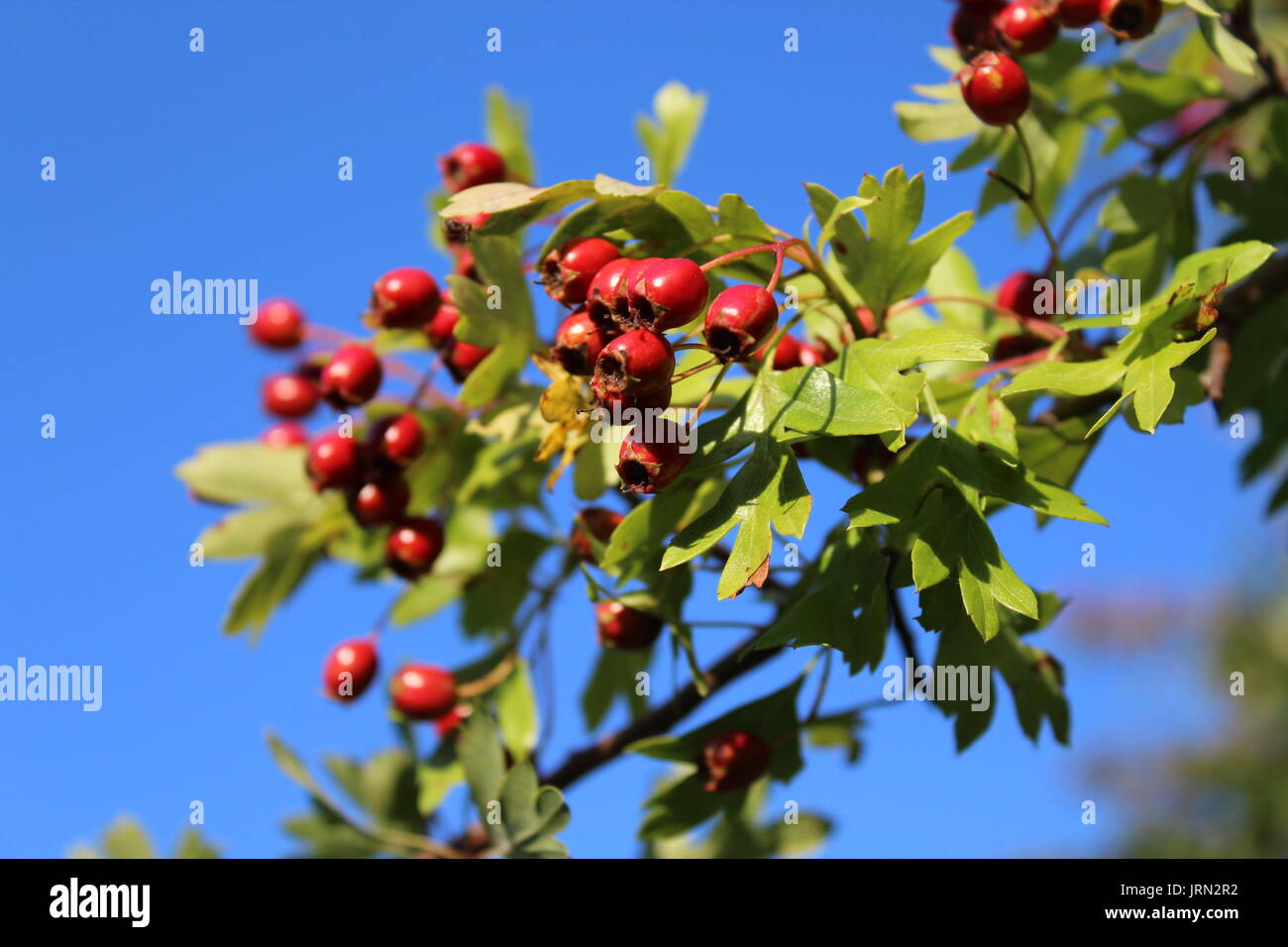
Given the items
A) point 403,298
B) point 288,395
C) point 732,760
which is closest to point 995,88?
point 403,298

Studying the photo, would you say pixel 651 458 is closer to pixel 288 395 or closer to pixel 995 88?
pixel 995 88

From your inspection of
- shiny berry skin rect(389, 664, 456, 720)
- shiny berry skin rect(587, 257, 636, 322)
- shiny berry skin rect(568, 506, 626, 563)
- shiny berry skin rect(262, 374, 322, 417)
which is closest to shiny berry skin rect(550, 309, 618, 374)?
shiny berry skin rect(587, 257, 636, 322)

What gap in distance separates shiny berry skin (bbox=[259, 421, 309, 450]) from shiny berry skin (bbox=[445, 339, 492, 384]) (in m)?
0.63

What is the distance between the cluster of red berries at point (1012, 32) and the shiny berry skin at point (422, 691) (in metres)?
1.26

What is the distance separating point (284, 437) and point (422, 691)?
644 millimetres

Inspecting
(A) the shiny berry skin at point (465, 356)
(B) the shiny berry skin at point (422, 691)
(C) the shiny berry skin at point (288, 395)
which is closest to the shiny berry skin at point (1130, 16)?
(A) the shiny berry skin at point (465, 356)

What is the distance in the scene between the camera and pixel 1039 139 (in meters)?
2.09

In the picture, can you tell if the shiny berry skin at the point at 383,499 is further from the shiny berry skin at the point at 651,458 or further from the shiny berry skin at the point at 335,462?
the shiny berry skin at the point at 651,458

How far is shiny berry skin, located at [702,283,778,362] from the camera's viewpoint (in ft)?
3.93

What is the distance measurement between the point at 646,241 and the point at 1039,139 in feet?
3.41

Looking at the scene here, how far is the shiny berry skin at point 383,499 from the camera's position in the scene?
192 cm

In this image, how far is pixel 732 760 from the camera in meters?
1.66
